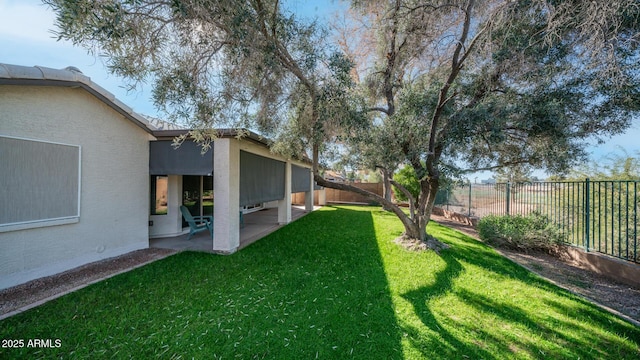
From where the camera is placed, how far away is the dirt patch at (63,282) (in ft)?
12.6

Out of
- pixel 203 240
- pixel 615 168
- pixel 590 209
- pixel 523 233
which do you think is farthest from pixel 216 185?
pixel 615 168

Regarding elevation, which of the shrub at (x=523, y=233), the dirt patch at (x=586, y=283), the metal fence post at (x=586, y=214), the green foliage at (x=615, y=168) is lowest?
the dirt patch at (x=586, y=283)

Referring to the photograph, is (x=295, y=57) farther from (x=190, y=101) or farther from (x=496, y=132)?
(x=496, y=132)

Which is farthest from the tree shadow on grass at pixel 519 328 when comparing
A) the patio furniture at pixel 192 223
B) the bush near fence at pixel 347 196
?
the bush near fence at pixel 347 196

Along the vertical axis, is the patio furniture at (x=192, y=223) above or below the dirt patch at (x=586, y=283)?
above

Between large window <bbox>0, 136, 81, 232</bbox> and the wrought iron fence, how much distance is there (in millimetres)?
8904

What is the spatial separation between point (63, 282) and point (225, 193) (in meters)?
3.43

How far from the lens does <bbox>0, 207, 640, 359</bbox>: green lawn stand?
2.95 meters

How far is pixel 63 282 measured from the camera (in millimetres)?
4566

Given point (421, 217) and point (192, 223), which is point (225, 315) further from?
point (421, 217)

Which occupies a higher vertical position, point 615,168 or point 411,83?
point 411,83

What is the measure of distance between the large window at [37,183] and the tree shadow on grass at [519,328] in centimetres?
693

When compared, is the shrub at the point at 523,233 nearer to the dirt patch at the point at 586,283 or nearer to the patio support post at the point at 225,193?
the dirt patch at the point at 586,283

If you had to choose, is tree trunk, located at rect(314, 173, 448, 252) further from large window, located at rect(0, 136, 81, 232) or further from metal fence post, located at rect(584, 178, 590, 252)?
large window, located at rect(0, 136, 81, 232)
